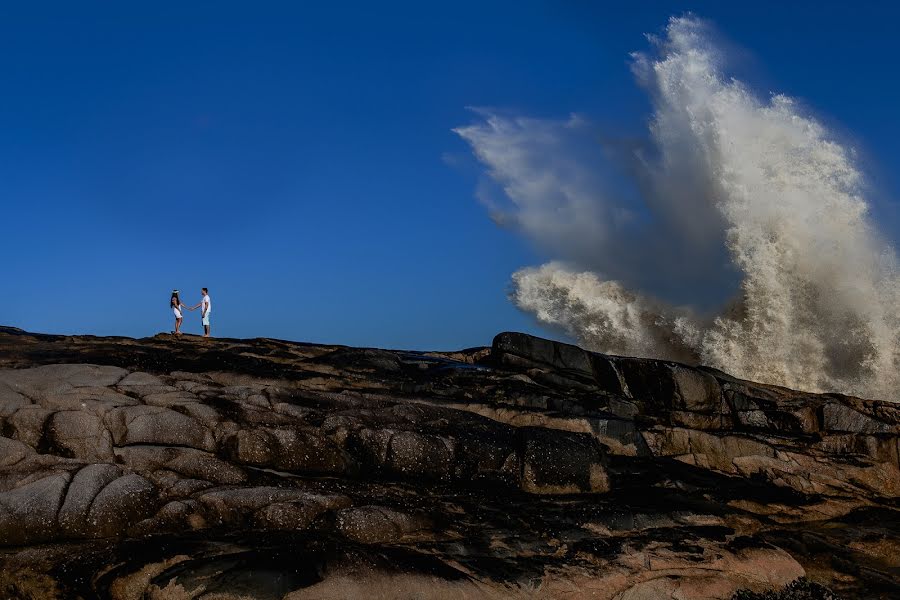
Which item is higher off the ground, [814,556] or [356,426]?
[356,426]

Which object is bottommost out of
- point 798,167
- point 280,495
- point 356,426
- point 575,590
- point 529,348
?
point 575,590

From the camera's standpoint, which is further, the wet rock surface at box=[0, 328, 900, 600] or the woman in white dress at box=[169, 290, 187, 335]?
the woman in white dress at box=[169, 290, 187, 335]

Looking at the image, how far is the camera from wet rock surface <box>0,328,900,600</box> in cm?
927

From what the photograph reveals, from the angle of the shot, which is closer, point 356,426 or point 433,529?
point 433,529

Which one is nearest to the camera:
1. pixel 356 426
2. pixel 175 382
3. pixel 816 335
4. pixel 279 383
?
pixel 356 426

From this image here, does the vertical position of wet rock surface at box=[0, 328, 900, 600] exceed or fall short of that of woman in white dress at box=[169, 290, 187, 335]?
it falls short

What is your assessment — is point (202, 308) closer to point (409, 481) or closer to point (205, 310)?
point (205, 310)

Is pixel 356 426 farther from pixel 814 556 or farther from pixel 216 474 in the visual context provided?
pixel 814 556

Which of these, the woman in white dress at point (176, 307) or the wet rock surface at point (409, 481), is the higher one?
the woman in white dress at point (176, 307)

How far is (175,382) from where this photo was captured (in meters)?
13.5

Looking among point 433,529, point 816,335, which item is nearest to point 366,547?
point 433,529

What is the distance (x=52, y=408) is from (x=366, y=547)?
5.32 meters

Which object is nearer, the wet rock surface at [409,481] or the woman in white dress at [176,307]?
the wet rock surface at [409,481]

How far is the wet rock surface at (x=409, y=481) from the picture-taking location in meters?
9.27
